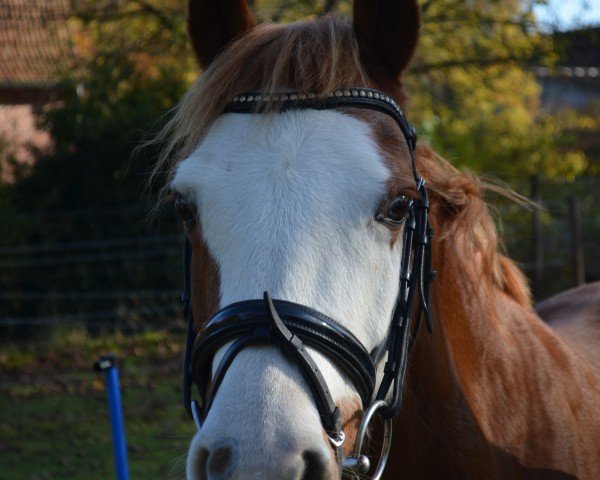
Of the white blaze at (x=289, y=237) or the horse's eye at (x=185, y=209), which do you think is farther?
the horse's eye at (x=185, y=209)

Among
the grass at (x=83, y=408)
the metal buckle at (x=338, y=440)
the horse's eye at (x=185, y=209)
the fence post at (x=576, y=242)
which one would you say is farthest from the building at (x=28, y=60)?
the metal buckle at (x=338, y=440)

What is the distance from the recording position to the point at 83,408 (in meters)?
7.59

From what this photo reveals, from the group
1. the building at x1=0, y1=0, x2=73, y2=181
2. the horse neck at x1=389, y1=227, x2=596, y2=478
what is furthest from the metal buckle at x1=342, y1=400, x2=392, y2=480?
the building at x1=0, y1=0, x2=73, y2=181

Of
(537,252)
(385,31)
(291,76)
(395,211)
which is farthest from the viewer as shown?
(537,252)

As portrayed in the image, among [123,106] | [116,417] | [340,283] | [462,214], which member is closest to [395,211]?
[340,283]

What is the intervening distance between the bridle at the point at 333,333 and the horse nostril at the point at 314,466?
0.31 ft

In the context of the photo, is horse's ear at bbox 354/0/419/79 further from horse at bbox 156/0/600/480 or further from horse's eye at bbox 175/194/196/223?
horse's eye at bbox 175/194/196/223

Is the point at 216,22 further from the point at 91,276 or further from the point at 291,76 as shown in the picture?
the point at 91,276

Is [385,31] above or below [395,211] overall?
above

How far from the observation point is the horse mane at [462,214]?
2.47 metres

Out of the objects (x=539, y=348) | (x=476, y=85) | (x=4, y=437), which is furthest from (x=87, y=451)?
(x=476, y=85)

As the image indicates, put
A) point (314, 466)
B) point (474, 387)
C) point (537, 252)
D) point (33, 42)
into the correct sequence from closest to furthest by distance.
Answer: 1. point (314, 466)
2. point (474, 387)
3. point (537, 252)
4. point (33, 42)

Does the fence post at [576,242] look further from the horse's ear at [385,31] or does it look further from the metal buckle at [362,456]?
the metal buckle at [362,456]

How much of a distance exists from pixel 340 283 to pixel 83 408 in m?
6.32
